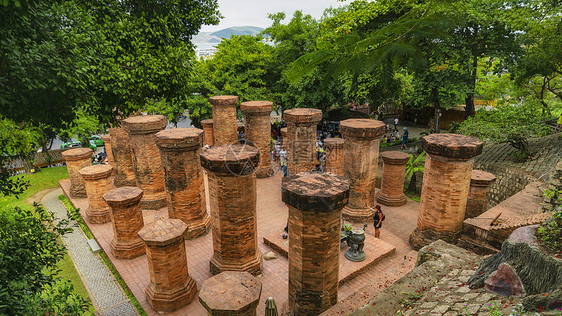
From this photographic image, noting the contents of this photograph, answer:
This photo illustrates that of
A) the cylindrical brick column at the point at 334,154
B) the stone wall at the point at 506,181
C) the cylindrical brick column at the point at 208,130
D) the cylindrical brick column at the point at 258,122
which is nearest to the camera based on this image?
the stone wall at the point at 506,181

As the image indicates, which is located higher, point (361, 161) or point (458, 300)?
point (361, 161)

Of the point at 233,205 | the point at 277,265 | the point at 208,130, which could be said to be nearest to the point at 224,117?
the point at 208,130

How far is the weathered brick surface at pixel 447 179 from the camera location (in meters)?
7.96

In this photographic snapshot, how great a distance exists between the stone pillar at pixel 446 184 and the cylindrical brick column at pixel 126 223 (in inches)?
327

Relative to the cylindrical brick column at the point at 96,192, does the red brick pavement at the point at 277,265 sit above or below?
below

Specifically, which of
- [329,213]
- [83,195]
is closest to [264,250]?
[329,213]

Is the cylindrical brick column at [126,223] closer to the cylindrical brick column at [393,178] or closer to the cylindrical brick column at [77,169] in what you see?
the cylindrical brick column at [77,169]

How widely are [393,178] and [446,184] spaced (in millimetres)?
4096

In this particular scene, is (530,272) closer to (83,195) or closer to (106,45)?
(106,45)

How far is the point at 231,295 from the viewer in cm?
588

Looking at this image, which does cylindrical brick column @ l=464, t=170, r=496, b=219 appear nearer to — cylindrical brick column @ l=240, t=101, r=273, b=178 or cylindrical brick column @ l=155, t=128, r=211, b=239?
cylindrical brick column @ l=240, t=101, r=273, b=178

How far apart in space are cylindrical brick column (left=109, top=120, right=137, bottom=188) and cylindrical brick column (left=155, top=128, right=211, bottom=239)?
15.4 ft

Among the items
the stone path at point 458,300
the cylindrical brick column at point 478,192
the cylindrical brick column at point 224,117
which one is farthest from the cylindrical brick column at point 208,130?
the stone path at point 458,300

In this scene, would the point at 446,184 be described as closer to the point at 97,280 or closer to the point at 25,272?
the point at 25,272
